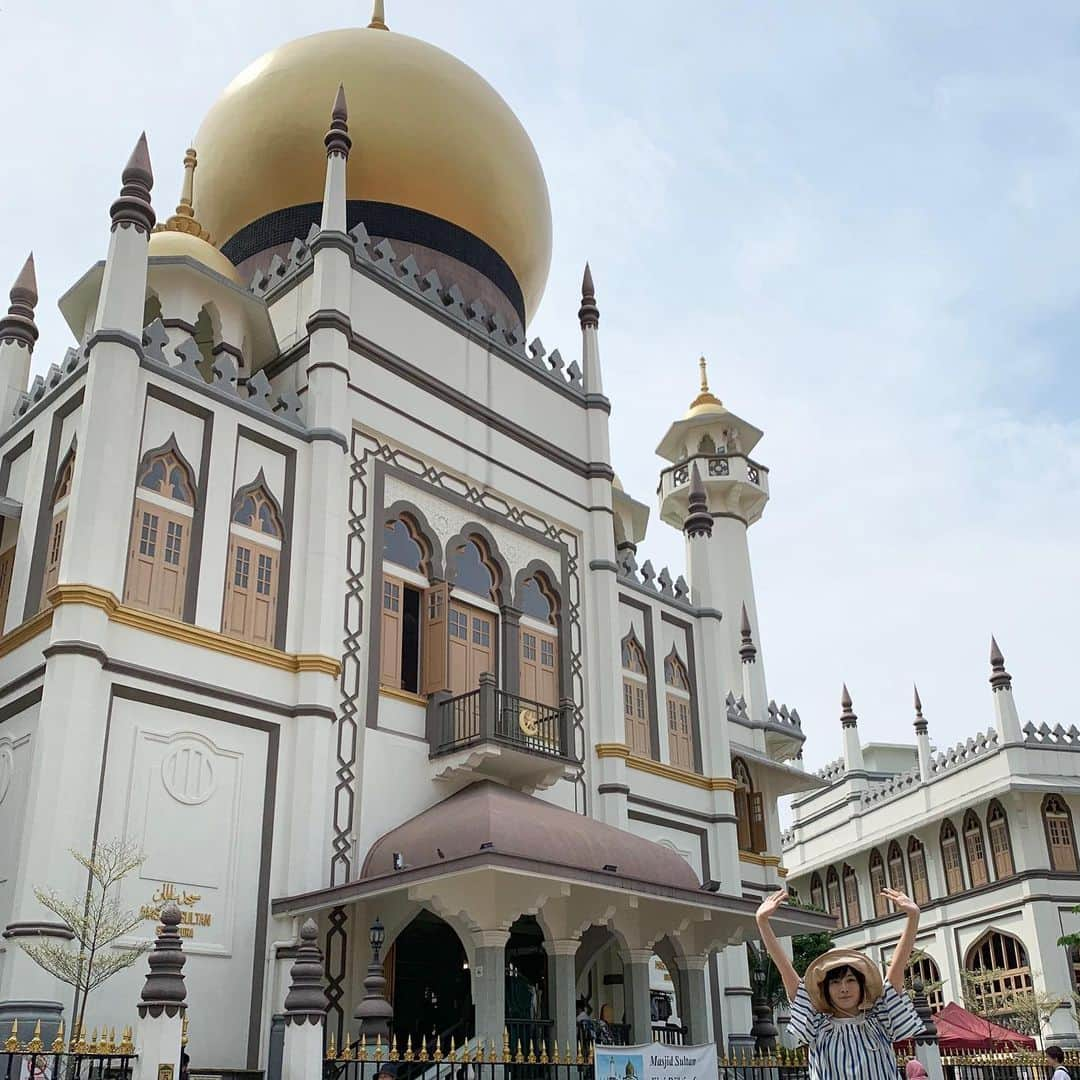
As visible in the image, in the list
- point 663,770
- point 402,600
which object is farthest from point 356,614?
point 663,770

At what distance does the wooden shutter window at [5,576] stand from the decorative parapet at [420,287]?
4.96 meters

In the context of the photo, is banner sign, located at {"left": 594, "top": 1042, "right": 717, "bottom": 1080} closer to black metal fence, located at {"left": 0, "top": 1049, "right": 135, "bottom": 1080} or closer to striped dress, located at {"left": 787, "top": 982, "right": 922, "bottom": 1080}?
black metal fence, located at {"left": 0, "top": 1049, "right": 135, "bottom": 1080}

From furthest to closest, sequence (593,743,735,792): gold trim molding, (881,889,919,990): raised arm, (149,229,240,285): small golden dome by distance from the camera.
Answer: (593,743,735,792): gold trim molding → (149,229,240,285): small golden dome → (881,889,919,990): raised arm

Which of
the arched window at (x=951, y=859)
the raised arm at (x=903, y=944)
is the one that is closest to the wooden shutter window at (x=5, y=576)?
the raised arm at (x=903, y=944)

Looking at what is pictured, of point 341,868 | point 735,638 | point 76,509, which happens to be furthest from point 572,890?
point 735,638

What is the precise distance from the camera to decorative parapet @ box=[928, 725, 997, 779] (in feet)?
98.9

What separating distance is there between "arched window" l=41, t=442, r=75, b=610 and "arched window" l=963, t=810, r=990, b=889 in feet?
81.0

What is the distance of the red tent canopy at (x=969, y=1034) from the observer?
1904 cm

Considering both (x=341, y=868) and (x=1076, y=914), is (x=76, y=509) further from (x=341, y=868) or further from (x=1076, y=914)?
(x=1076, y=914)

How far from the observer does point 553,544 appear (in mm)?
18234

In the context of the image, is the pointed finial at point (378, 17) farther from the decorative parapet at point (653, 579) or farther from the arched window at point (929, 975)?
the arched window at point (929, 975)

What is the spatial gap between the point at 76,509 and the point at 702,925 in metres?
9.33

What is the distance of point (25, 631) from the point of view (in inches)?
500

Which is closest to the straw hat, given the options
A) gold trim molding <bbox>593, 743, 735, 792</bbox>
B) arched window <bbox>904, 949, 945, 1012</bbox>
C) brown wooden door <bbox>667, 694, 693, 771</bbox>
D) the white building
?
gold trim molding <bbox>593, 743, 735, 792</bbox>
